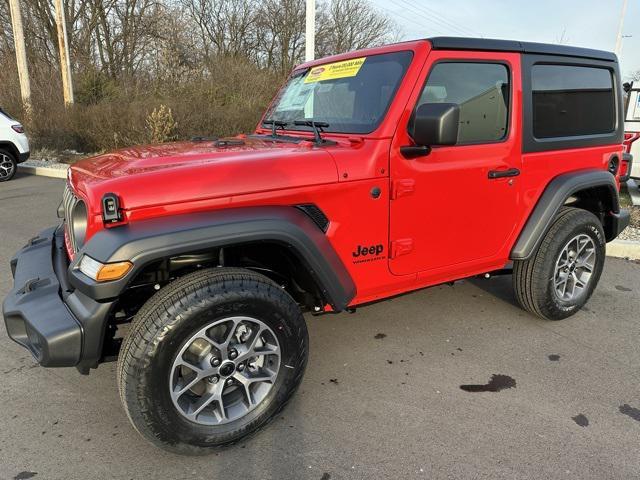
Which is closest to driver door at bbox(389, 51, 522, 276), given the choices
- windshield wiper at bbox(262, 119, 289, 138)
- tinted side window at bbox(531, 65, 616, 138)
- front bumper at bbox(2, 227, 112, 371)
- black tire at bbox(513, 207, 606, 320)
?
tinted side window at bbox(531, 65, 616, 138)

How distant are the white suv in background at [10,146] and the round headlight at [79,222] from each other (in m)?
8.71

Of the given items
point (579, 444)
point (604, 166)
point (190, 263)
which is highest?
point (604, 166)

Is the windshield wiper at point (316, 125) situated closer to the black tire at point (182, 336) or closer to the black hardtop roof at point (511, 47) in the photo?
the black hardtop roof at point (511, 47)

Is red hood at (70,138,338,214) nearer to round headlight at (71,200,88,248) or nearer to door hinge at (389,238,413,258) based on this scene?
round headlight at (71,200,88,248)

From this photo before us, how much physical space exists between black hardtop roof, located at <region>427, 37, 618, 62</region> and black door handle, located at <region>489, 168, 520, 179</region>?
0.77 meters

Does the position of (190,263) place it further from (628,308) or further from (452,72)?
(628,308)

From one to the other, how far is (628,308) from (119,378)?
4.00 metres

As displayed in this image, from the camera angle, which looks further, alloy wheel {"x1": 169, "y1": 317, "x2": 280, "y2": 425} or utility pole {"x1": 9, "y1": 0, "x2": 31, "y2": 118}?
utility pole {"x1": 9, "y1": 0, "x2": 31, "y2": 118}

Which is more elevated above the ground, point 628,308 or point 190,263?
point 190,263

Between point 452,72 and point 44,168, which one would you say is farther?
point 44,168

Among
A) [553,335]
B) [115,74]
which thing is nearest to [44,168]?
[553,335]

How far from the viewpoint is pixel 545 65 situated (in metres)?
3.28

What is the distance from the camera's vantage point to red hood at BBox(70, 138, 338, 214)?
2096 millimetres

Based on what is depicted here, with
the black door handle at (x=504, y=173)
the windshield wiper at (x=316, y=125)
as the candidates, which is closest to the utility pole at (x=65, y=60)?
the windshield wiper at (x=316, y=125)
